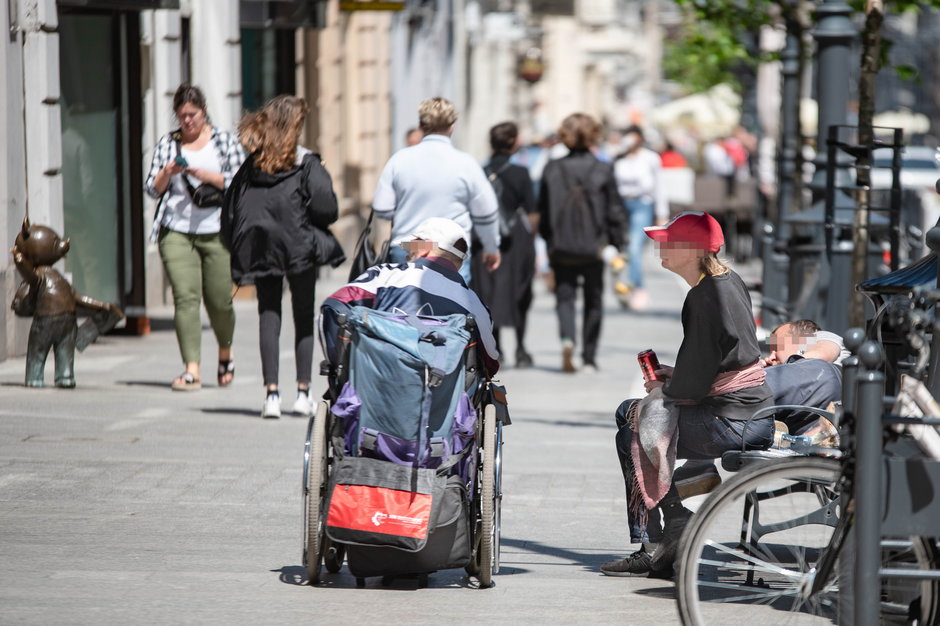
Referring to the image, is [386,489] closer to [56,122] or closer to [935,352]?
[935,352]

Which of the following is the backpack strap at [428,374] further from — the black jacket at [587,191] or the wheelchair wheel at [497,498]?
the black jacket at [587,191]

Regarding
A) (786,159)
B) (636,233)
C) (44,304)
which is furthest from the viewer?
(636,233)

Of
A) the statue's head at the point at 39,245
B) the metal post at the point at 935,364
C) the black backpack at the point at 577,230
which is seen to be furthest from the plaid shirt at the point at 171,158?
the metal post at the point at 935,364

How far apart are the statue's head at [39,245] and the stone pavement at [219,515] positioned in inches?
31.0

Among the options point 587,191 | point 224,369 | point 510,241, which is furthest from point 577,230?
point 224,369

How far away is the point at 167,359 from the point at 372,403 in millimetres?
6840

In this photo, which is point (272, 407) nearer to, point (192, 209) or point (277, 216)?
point (277, 216)

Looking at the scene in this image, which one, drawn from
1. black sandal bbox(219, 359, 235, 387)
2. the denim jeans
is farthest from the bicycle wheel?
the denim jeans

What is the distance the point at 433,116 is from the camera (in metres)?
10.1

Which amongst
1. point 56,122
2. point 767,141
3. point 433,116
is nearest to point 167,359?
point 56,122

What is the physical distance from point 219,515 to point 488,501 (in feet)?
5.94

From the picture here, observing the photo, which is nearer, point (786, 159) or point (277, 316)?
point (277, 316)

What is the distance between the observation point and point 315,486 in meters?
5.91

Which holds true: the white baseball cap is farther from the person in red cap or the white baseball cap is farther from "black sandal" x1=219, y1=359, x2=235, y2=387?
"black sandal" x1=219, y1=359, x2=235, y2=387
